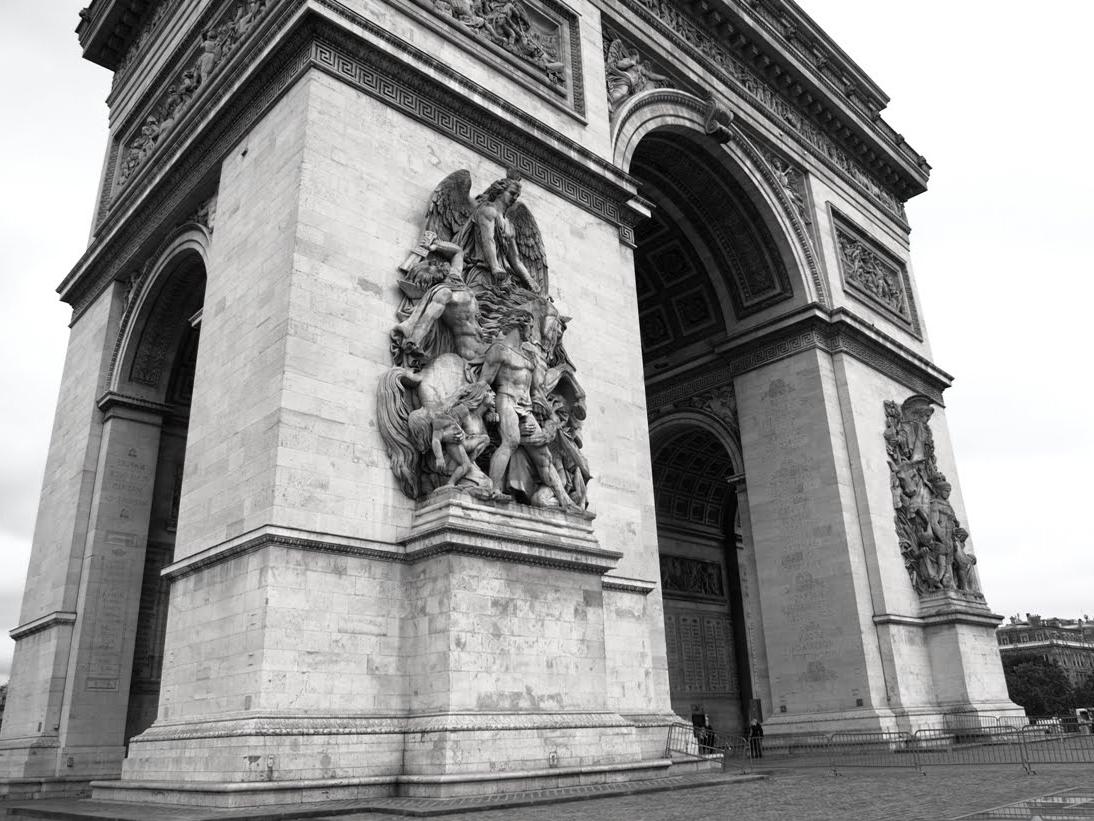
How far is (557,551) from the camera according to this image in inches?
445

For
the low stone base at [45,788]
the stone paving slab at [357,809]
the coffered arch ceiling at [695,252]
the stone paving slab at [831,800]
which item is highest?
the coffered arch ceiling at [695,252]

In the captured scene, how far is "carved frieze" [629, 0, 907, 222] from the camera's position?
19969 mm

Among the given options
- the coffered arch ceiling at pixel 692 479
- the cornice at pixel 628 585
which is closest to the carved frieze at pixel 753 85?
the coffered arch ceiling at pixel 692 479

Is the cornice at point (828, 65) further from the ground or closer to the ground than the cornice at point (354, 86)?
further from the ground

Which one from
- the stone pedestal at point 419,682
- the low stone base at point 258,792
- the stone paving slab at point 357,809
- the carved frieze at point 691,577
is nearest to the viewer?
the stone paving slab at point 357,809

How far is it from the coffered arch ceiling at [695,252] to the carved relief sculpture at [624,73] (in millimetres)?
1656

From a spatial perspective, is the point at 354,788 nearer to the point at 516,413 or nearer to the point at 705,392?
the point at 516,413

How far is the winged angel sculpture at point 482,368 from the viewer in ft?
37.2

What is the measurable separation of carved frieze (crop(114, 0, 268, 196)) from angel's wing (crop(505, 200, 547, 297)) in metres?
5.00

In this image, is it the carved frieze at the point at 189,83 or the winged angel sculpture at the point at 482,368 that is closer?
the winged angel sculpture at the point at 482,368

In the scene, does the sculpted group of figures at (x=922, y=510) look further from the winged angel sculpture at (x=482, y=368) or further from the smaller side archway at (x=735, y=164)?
the winged angel sculpture at (x=482, y=368)

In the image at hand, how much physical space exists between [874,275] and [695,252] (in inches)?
211

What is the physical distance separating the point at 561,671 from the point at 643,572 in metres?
3.36

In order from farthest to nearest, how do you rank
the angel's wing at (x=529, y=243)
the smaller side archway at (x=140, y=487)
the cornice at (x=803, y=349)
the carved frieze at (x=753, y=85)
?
1. the cornice at (x=803, y=349)
2. the carved frieze at (x=753, y=85)
3. the smaller side archway at (x=140, y=487)
4. the angel's wing at (x=529, y=243)
